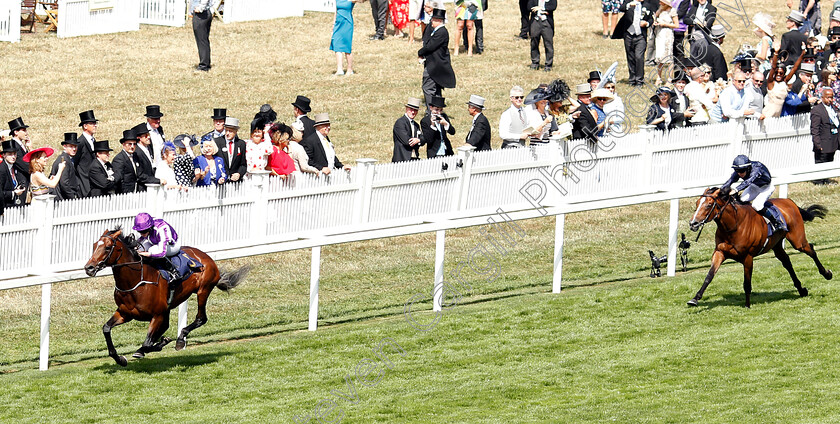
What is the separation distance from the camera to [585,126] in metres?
17.5

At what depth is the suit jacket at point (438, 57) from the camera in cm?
2242

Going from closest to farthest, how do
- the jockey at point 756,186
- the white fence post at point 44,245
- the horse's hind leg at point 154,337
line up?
the horse's hind leg at point 154,337 < the white fence post at point 44,245 < the jockey at point 756,186

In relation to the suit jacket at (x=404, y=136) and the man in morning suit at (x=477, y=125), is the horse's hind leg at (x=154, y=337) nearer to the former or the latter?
the suit jacket at (x=404, y=136)

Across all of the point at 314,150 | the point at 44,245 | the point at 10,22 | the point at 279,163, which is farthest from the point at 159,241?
the point at 10,22

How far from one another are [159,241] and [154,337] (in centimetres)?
97

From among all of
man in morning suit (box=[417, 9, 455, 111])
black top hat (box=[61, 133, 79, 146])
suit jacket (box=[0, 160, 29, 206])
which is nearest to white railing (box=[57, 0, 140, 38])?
man in morning suit (box=[417, 9, 455, 111])

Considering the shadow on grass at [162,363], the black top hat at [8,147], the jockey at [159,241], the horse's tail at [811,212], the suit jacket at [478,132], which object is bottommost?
the shadow on grass at [162,363]

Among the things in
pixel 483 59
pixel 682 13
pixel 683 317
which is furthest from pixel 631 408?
pixel 483 59

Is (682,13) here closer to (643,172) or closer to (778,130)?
(778,130)

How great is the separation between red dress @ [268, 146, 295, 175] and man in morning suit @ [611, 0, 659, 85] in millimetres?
10719

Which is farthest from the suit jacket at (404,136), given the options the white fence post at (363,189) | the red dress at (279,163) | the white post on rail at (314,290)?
the white post on rail at (314,290)

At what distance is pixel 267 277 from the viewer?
1783 centimetres

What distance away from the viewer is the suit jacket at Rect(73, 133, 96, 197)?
15766 millimetres

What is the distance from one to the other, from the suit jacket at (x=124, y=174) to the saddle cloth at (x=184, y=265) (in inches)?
97.8
